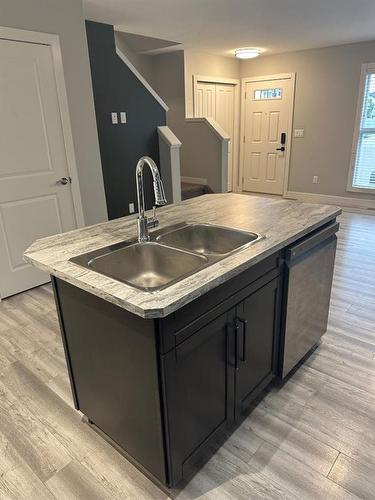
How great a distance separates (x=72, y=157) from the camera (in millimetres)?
3238

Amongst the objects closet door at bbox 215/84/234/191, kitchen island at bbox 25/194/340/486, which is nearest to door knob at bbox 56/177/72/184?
kitchen island at bbox 25/194/340/486

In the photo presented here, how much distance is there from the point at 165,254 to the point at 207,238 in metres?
0.37

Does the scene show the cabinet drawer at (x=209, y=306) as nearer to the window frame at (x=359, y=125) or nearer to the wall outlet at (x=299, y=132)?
the window frame at (x=359, y=125)

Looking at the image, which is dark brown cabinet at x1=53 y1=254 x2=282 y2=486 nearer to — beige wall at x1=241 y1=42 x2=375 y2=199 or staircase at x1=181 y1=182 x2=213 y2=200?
staircase at x1=181 y1=182 x2=213 y2=200

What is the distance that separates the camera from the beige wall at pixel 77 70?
273 centimetres

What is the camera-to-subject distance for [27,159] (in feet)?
9.73

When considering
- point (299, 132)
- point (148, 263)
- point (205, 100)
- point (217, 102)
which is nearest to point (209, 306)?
point (148, 263)

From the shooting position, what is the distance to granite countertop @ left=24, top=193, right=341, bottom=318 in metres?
1.10

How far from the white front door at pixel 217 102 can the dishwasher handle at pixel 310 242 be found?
4.51 meters

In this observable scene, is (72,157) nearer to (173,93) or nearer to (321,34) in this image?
(173,93)

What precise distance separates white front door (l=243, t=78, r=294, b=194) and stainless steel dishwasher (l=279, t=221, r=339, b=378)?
15.6ft

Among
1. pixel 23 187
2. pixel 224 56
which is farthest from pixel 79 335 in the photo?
pixel 224 56

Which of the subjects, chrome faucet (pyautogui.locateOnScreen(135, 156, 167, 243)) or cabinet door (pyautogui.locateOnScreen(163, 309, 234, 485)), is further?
chrome faucet (pyautogui.locateOnScreen(135, 156, 167, 243))

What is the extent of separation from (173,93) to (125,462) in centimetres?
554
